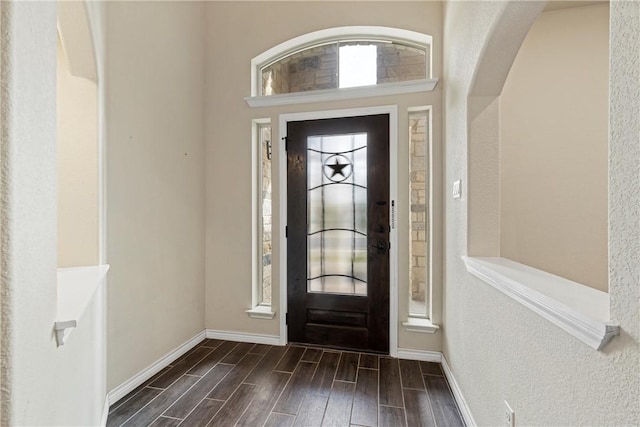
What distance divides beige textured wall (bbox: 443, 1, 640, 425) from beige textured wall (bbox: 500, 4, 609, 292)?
2.01ft

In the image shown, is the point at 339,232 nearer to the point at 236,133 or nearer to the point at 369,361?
the point at 369,361

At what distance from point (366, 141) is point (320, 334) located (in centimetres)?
179

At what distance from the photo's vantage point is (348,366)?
249 centimetres

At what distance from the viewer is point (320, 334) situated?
9.34 ft

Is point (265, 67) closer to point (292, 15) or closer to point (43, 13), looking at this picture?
point (292, 15)

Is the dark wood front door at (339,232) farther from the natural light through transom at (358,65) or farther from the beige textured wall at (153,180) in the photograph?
the beige textured wall at (153,180)

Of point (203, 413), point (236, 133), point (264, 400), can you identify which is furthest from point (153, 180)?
point (264, 400)

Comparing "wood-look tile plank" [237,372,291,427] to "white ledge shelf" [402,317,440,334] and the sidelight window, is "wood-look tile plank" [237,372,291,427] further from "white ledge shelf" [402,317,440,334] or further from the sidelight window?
"white ledge shelf" [402,317,440,334]

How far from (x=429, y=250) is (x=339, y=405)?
4.68ft

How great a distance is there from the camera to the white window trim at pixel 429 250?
8.58 feet

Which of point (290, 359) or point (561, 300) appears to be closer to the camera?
point (561, 300)

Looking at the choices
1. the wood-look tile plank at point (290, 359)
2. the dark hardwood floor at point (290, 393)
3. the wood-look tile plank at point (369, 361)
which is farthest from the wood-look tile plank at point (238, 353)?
the wood-look tile plank at point (369, 361)

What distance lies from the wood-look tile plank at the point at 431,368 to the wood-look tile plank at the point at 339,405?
0.62 m

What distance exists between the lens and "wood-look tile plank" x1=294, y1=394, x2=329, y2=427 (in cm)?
181
